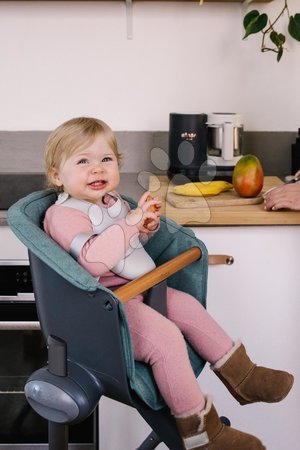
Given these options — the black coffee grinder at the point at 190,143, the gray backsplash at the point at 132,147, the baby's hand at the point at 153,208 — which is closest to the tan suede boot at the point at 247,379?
the baby's hand at the point at 153,208

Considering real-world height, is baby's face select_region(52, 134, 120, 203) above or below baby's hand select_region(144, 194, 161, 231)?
above

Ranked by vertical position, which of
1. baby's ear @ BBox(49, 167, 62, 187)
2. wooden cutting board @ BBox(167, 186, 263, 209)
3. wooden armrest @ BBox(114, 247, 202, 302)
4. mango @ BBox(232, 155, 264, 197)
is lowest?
wooden armrest @ BBox(114, 247, 202, 302)

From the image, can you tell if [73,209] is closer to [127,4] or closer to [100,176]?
[100,176]

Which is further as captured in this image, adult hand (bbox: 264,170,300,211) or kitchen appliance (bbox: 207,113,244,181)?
kitchen appliance (bbox: 207,113,244,181)

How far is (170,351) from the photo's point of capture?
5.23 feet

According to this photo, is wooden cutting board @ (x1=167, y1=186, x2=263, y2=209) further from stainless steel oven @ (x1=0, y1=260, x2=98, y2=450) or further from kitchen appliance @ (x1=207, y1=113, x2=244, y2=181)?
stainless steel oven @ (x1=0, y1=260, x2=98, y2=450)

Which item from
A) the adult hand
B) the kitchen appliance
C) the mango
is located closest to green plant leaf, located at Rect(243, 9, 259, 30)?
the kitchen appliance

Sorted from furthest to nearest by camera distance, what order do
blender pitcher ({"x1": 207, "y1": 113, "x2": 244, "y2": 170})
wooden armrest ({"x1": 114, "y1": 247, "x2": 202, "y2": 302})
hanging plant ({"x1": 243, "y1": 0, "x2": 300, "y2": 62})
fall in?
hanging plant ({"x1": 243, "y1": 0, "x2": 300, "y2": 62}), blender pitcher ({"x1": 207, "y1": 113, "x2": 244, "y2": 170}), wooden armrest ({"x1": 114, "y1": 247, "x2": 202, "y2": 302})

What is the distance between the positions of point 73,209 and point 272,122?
1.30 metres

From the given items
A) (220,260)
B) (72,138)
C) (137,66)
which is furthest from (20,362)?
(137,66)

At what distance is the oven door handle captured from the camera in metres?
2.16

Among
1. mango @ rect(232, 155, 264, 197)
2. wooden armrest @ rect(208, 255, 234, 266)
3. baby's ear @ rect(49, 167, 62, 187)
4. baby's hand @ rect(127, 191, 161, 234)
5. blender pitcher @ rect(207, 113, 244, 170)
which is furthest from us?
blender pitcher @ rect(207, 113, 244, 170)

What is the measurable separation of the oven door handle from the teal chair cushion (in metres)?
0.51

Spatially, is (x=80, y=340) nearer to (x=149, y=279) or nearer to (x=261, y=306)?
(x=149, y=279)
